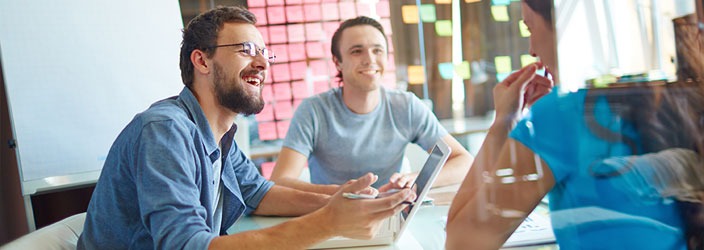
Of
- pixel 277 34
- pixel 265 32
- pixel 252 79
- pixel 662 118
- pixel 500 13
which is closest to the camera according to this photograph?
pixel 662 118

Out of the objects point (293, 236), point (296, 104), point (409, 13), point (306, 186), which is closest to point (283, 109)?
point (296, 104)

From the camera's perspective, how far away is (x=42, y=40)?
1.11 m

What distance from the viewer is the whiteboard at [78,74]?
3.63 feet

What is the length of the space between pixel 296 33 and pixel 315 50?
110 millimetres

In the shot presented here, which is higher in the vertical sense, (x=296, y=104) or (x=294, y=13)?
(x=294, y=13)

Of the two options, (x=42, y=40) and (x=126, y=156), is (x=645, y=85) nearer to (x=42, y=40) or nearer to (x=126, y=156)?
(x=126, y=156)

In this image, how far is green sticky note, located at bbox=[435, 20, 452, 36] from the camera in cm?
85

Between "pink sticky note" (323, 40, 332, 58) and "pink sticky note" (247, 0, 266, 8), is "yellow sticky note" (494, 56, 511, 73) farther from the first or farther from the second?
"pink sticky note" (323, 40, 332, 58)

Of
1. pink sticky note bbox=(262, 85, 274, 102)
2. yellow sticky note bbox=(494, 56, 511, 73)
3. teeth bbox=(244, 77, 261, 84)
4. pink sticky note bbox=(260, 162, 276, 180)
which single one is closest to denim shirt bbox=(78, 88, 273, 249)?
teeth bbox=(244, 77, 261, 84)

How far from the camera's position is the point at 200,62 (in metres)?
1.01

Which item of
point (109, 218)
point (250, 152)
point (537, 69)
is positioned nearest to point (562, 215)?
point (537, 69)

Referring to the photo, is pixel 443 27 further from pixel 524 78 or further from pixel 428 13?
pixel 524 78

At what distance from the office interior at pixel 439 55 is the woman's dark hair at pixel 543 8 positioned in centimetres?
1

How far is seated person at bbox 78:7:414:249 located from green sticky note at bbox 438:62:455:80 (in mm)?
191
